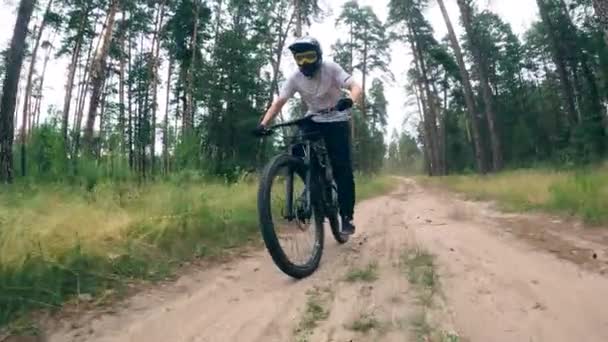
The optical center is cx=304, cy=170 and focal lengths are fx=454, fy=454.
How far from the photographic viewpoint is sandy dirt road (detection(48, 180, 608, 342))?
2.07 meters

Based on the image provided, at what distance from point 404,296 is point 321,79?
213 cm

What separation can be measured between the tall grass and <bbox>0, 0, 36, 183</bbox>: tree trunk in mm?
2884

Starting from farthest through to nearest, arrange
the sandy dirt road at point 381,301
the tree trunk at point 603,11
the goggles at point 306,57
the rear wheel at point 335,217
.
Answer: the tree trunk at point 603,11 → the rear wheel at point 335,217 → the goggles at point 306,57 → the sandy dirt road at point 381,301

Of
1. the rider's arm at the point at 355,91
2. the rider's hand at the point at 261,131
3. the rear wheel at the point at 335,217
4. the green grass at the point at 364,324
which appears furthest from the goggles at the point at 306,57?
the green grass at the point at 364,324

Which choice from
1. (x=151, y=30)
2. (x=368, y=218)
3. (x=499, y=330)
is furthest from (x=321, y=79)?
(x=151, y=30)

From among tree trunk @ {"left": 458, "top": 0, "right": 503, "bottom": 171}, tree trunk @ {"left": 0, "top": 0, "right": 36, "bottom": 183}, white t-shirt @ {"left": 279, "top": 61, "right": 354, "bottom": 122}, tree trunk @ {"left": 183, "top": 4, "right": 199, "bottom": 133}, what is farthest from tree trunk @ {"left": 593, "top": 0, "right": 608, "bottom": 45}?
tree trunk @ {"left": 183, "top": 4, "right": 199, "bottom": 133}

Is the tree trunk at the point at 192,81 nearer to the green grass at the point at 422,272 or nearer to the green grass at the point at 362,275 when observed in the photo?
the green grass at the point at 422,272

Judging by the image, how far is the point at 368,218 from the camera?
7.01 meters

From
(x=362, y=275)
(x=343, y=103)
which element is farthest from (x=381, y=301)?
(x=343, y=103)

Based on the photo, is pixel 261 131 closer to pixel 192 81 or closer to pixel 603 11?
pixel 603 11

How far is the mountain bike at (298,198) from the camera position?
3053 millimetres

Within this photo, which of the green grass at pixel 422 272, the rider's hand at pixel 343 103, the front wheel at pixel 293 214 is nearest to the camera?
the green grass at pixel 422 272

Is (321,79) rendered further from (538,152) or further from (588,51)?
(538,152)

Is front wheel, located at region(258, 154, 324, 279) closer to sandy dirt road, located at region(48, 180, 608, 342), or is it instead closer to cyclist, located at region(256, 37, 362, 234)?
sandy dirt road, located at region(48, 180, 608, 342)
